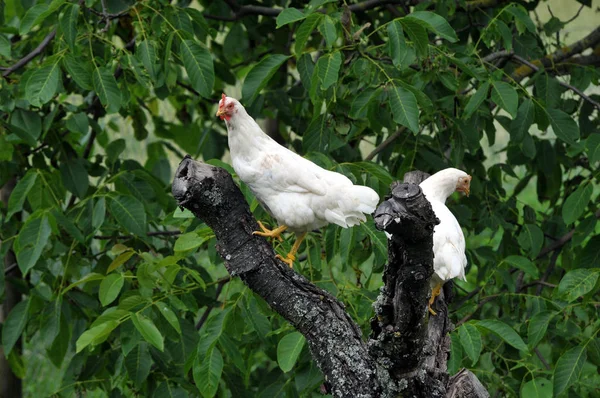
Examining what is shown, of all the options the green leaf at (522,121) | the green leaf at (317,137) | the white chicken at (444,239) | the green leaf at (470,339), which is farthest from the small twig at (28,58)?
the green leaf at (470,339)

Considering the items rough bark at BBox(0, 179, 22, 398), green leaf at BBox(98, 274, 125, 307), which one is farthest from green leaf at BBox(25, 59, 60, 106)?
rough bark at BBox(0, 179, 22, 398)

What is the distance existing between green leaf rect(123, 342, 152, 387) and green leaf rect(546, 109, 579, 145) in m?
1.96

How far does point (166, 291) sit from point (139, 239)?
2.31ft

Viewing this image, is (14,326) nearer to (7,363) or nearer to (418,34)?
(7,363)

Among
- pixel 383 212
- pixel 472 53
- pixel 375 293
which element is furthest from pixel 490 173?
pixel 383 212

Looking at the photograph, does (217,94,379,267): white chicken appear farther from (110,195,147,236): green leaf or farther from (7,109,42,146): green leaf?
(7,109,42,146): green leaf

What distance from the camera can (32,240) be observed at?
378cm

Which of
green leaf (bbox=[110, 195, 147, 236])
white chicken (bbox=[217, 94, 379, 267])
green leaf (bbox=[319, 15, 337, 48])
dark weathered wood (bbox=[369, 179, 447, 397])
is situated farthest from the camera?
green leaf (bbox=[110, 195, 147, 236])

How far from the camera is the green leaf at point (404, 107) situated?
3523mm

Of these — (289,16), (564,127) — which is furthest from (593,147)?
(289,16)

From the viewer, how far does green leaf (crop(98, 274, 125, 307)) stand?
3562 millimetres

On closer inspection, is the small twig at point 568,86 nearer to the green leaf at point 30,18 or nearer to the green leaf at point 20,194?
the green leaf at point 30,18

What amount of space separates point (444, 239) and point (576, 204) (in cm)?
103

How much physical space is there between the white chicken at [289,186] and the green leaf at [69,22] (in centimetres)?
87
